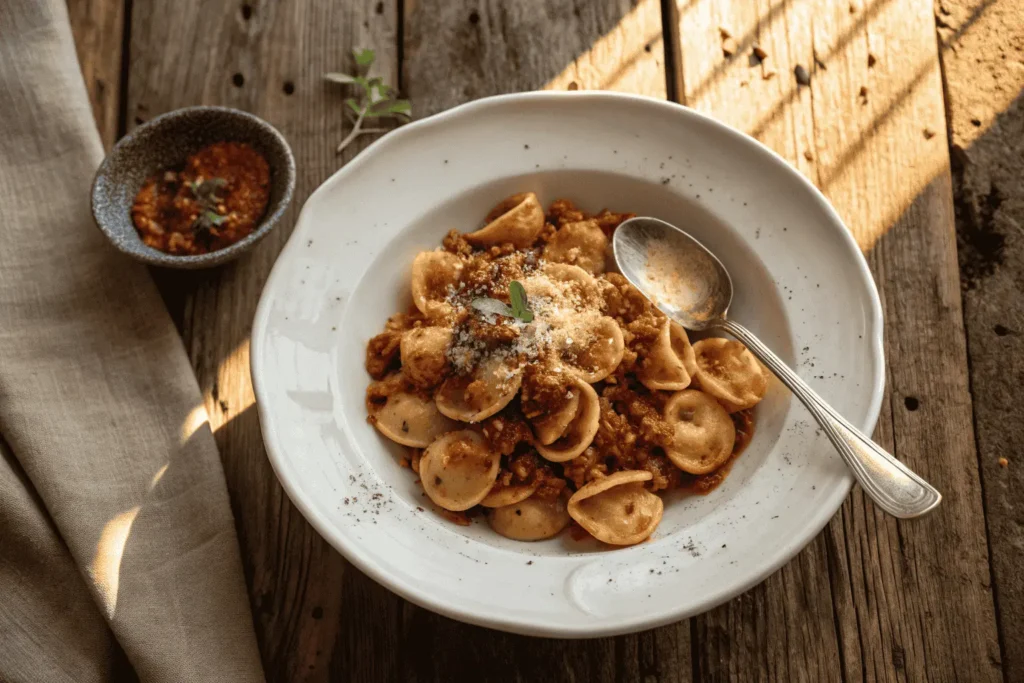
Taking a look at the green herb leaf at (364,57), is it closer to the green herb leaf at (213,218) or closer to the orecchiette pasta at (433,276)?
the green herb leaf at (213,218)

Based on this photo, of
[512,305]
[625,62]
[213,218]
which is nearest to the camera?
[512,305]

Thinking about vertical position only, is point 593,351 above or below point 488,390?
above

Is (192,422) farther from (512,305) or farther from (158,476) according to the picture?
(512,305)

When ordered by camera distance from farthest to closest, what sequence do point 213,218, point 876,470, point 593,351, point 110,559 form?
point 213,218 < point 110,559 < point 593,351 < point 876,470

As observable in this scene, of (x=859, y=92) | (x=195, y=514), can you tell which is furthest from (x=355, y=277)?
(x=859, y=92)

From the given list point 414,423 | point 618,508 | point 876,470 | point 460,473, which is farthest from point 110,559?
point 876,470

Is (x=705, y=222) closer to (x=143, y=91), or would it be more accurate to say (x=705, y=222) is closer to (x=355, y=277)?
(x=355, y=277)

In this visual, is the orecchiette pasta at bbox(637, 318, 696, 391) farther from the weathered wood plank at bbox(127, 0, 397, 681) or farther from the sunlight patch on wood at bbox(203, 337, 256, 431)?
the sunlight patch on wood at bbox(203, 337, 256, 431)
